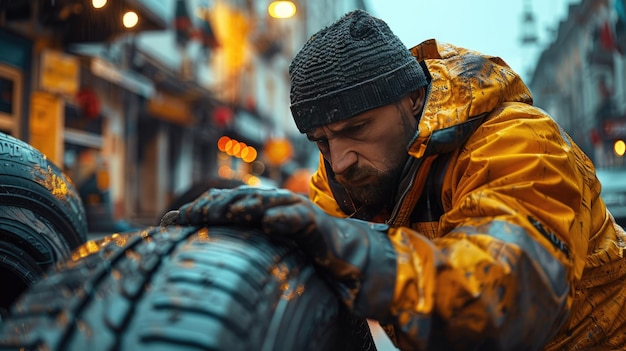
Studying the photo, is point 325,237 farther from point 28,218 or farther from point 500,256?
point 28,218

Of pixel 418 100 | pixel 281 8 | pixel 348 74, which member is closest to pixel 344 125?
pixel 348 74

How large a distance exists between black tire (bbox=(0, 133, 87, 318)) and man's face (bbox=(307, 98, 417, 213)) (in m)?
0.69

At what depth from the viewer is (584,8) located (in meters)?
34.0

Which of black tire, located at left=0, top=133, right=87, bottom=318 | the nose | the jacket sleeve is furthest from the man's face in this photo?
black tire, located at left=0, top=133, right=87, bottom=318

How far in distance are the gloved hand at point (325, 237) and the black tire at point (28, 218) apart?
643 millimetres

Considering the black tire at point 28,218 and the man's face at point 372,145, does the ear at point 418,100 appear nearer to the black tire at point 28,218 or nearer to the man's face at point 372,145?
the man's face at point 372,145

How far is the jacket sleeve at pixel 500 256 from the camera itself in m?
1.10

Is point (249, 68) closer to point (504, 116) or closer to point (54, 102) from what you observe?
point (54, 102)

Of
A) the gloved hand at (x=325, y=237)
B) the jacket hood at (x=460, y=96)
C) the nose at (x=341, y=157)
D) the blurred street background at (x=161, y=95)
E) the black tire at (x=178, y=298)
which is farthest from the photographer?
the blurred street background at (x=161, y=95)

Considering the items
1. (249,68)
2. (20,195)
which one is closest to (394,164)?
(20,195)

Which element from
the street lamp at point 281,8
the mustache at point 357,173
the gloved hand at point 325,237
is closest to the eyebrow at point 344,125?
the mustache at point 357,173

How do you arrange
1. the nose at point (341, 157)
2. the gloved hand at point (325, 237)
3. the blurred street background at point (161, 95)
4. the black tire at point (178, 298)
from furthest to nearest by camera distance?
1. the blurred street background at point (161, 95)
2. the nose at point (341, 157)
3. the gloved hand at point (325, 237)
4. the black tire at point (178, 298)

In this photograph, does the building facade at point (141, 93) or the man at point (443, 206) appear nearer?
the man at point (443, 206)

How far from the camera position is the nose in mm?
1580
